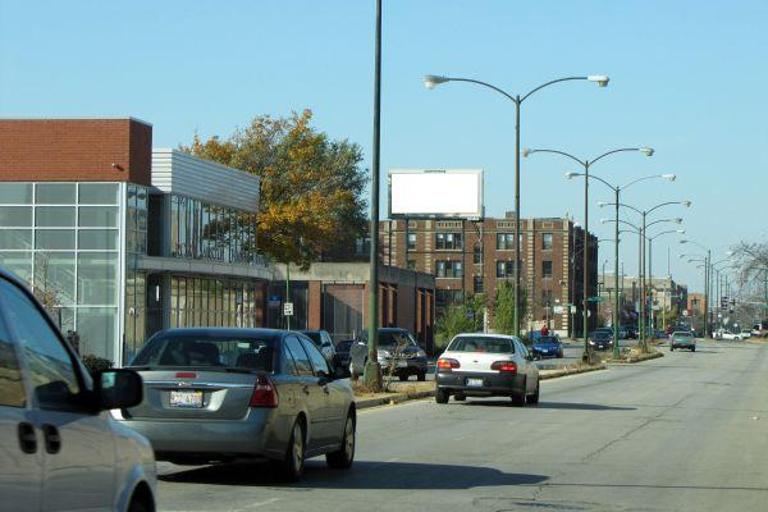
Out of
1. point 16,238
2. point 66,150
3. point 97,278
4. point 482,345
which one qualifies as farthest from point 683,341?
point 482,345

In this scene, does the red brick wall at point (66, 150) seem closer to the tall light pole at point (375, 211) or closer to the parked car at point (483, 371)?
the tall light pole at point (375, 211)

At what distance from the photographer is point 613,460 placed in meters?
17.0

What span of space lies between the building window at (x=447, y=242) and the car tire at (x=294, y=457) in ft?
392

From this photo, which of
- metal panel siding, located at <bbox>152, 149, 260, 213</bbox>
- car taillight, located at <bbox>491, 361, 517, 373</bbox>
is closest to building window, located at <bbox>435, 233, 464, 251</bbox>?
metal panel siding, located at <bbox>152, 149, 260, 213</bbox>

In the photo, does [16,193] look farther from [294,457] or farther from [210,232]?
[294,457]

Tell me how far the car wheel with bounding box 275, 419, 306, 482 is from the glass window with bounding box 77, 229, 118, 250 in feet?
101

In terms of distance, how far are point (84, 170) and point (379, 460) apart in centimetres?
2883

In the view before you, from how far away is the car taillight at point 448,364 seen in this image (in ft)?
90.3

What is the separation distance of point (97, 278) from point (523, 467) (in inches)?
1166

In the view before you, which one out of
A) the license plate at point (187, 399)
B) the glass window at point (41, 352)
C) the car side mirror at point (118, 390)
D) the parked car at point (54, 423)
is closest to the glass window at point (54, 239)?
the license plate at point (187, 399)

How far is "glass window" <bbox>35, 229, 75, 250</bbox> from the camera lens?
4316 centimetres

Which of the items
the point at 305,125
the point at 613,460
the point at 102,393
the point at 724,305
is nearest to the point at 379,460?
the point at 613,460

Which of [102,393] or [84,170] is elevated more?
[84,170]

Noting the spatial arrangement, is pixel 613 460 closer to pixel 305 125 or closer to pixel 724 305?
pixel 305 125
